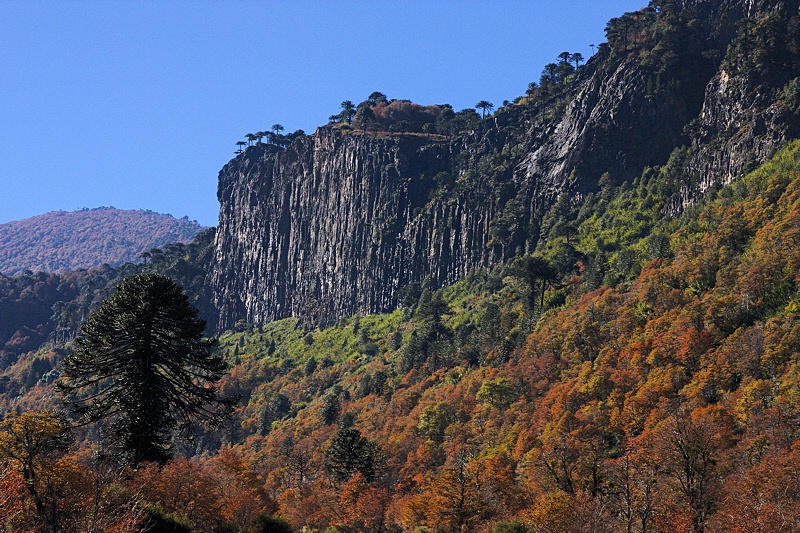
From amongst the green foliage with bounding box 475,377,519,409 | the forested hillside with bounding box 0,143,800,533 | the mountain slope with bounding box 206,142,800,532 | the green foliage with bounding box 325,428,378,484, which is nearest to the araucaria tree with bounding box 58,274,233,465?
the forested hillside with bounding box 0,143,800,533

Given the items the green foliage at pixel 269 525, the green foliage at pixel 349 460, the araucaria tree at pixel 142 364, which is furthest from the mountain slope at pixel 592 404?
the araucaria tree at pixel 142 364

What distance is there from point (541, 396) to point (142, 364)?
8586cm

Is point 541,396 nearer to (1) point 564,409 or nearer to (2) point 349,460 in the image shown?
(1) point 564,409

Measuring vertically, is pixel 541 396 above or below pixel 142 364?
below

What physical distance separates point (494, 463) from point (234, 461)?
112 feet

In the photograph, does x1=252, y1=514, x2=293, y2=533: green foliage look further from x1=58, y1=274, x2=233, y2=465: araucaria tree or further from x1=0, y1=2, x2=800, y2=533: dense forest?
x1=58, y1=274, x2=233, y2=465: araucaria tree

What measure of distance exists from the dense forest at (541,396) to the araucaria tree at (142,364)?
0.18 m

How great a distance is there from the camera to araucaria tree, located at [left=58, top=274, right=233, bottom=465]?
46.7 metres

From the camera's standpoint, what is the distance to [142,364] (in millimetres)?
47500

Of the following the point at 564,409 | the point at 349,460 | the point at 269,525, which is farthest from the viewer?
the point at 564,409

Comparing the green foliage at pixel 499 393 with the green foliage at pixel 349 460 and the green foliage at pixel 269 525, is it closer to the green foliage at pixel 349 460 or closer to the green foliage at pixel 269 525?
the green foliage at pixel 349 460

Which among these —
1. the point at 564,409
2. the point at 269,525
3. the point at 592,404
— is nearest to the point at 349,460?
the point at 269,525

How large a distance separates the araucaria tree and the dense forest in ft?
0.58

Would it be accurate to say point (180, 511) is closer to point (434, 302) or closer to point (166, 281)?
point (166, 281)
